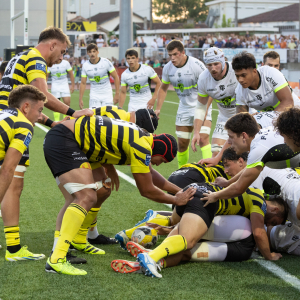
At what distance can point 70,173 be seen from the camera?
434cm

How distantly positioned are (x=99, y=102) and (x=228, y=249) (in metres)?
8.14

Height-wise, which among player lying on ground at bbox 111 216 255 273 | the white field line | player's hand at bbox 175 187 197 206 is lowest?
the white field line

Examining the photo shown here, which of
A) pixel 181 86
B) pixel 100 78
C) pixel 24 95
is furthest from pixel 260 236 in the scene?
pixel 100 78

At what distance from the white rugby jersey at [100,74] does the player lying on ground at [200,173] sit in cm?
672

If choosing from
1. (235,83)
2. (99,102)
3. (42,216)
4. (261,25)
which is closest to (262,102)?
(235,83)

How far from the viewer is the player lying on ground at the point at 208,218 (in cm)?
A: 420

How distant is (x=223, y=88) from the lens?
24.7 ft

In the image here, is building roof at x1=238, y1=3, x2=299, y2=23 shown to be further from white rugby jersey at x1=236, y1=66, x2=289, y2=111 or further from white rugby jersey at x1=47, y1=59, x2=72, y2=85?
white rugby jersey at x1=236, y1=66, x2=289, y2=111

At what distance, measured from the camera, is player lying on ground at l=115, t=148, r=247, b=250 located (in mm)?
5371

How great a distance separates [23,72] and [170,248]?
2.58 m

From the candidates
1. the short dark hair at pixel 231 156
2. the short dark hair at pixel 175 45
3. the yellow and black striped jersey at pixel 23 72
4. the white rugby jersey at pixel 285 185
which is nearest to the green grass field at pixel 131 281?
the white rugby jersey at pixel 285 185

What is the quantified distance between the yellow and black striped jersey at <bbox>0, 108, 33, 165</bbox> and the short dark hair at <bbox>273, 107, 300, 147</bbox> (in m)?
2.16

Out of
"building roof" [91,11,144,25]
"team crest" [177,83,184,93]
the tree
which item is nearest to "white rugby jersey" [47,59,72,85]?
"team crest" [177,83,184,93]

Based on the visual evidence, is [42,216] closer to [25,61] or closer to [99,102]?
[25,61]
